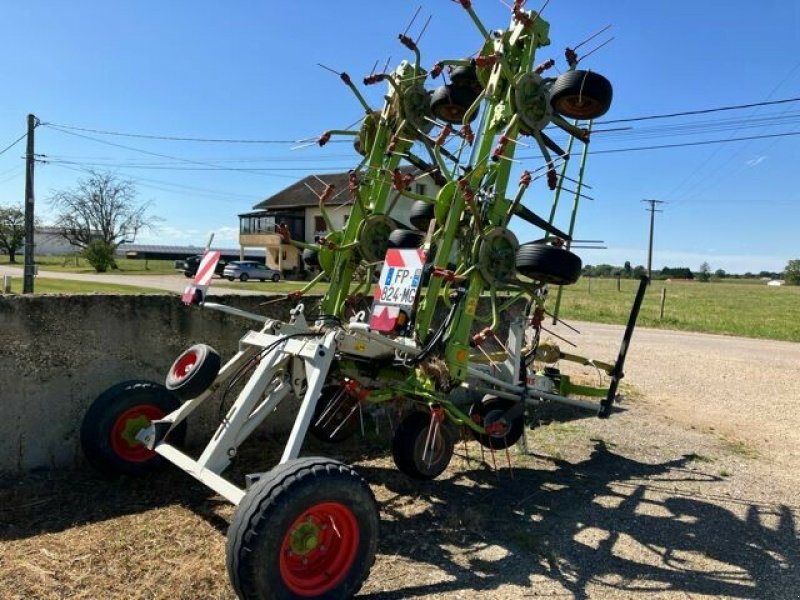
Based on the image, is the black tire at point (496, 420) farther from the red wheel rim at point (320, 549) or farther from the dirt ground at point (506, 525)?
the red wheel rim at point (320, 549)

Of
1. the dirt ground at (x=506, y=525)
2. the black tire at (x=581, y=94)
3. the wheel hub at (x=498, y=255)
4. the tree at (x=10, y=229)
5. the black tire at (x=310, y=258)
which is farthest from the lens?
the tree at (x=10, y=229)

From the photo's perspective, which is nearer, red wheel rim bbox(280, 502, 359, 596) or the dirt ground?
red wheel rim bbox(280, 502, 359, 596)

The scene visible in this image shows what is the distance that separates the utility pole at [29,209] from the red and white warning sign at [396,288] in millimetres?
19242

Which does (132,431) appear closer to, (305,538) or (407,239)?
(305,538)

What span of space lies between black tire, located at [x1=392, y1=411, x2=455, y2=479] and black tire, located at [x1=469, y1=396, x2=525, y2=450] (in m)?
0.38

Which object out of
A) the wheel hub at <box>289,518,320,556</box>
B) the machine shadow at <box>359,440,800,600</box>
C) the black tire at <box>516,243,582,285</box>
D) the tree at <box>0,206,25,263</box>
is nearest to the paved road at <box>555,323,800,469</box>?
the machine shadow at <box>359,440,800,600</box>

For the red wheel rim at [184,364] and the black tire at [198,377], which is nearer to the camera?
the black tire at [198,377]

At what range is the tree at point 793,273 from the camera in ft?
354

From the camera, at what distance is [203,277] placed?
16.7 feet

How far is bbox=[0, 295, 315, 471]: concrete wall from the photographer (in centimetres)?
525

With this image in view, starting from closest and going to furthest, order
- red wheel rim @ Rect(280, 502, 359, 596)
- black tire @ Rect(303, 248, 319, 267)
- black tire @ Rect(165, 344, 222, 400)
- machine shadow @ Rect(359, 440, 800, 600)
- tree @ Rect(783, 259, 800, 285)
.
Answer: red wheel rim @ Rect(280, 502, 359, 596) → machine shadow @ Rect(359, 440, 800, 600) → black tire @ Rect(165, 344, 222, 400) → black tire @ Rect(303, 248, 319, 267) → tree @ Rect(783, 259, 800, 285)

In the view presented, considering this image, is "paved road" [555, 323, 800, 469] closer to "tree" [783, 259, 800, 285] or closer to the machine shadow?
the machine shadow

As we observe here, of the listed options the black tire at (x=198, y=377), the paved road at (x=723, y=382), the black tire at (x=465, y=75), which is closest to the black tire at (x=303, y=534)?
the black tire at (x=198, y=377)

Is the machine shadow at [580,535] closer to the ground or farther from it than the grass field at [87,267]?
closer to the ground
